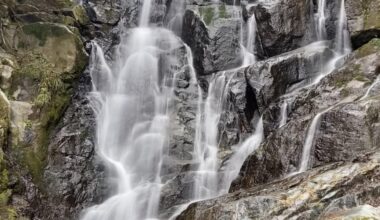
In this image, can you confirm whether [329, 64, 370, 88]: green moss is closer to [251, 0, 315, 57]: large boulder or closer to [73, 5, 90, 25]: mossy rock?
[251, 0, 315, 57]: large boulder

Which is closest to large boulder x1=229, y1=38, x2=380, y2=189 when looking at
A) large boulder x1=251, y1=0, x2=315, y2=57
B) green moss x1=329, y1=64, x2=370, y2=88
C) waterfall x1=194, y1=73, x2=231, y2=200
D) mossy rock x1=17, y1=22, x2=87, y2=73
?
green moss x1=329, y1=64, x2=370, y2=88

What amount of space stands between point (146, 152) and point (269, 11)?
295 inches

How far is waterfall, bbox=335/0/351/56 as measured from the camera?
15.8m

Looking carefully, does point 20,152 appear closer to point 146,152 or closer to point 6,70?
point 6,70

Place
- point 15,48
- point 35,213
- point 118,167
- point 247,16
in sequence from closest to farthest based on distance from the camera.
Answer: point 35,213 < point 118,167 < point 15,48 < point 247,16

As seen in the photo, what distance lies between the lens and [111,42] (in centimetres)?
1977

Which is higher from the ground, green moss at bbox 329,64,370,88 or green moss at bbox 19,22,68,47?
green moss at bbox 19,22,68,47

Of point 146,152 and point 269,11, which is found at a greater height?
point 269,11

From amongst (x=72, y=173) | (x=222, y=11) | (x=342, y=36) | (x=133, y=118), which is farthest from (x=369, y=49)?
(x=72, y=173)

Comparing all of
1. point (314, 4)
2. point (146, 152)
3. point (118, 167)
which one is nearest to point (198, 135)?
point (146, 152)

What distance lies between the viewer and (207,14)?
64.3 ft

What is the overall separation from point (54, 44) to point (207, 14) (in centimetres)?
697

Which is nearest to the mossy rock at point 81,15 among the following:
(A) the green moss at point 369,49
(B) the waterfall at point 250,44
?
(B) the waterfall at point 250,44

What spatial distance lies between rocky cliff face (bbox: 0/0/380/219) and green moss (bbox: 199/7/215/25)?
46 mm
